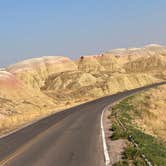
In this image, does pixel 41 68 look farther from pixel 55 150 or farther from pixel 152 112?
pixel 55 150

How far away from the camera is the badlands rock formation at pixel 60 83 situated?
199 feet

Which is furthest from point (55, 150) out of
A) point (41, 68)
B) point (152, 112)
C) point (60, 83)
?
point (41, 68)

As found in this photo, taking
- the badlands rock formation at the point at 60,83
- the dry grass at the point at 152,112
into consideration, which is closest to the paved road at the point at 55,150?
the badlands rock formation at the point at 60,83

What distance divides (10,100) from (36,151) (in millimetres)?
46518

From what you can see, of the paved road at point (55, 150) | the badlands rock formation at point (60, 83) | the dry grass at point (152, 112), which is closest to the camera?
the paved road at point (55, 150)

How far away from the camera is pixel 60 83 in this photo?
128250 mm

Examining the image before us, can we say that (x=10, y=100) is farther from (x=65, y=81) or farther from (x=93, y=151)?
(x=65, y=81)

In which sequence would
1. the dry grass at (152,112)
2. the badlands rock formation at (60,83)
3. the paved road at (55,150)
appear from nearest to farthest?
the paved road at (55,150) < the dry grass at (152,112) < the badlands rock formation at (60,83)

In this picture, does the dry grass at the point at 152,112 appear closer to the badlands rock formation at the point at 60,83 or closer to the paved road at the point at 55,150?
the badlands rock formation at the point at 60,83

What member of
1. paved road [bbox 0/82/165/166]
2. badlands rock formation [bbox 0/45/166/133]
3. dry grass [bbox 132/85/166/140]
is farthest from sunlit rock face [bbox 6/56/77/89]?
paved road [bbox 0/82/165/166]

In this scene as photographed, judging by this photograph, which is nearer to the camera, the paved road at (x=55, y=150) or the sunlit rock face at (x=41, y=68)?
the paved road at (x=55, y=150)

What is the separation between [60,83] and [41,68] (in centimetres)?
4617

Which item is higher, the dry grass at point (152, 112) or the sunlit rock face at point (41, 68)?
the sunlit rock face at point (41, 68)

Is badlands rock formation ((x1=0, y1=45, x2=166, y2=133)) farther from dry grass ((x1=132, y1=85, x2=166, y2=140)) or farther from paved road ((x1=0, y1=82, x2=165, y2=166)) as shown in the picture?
dry grass ((x1=132, y1=85, x2=166, y2=140))
